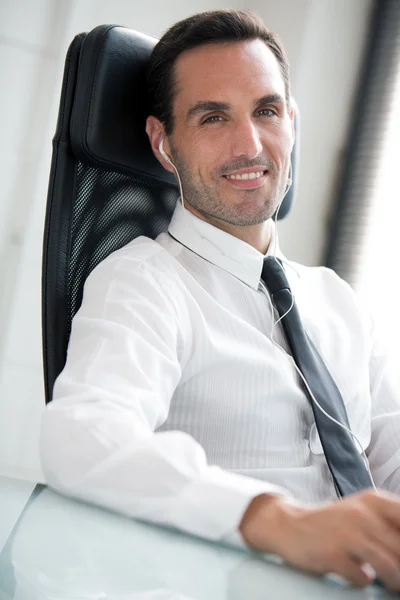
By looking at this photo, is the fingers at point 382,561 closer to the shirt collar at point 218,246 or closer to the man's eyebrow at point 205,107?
the shirt collar at point 218,246

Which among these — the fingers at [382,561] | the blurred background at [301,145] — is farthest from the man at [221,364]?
the blurred background at [301,145]

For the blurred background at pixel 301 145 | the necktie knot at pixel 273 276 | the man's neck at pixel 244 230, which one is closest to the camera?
the necktie knot at pixel 273 276

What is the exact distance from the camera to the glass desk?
0.51 meters

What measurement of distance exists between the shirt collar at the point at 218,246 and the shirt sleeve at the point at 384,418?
0.34 metres

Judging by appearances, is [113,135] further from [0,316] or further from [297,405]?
[0,316]

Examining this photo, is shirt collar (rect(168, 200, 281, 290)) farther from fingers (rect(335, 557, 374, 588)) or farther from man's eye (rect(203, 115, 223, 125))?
fingers (rect(335, 557, 374, 588))

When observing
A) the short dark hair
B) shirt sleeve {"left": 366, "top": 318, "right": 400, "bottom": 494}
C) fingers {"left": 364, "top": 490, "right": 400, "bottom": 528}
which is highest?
the short dark hair

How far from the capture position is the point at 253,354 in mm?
1119

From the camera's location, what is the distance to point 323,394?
3.64 feet

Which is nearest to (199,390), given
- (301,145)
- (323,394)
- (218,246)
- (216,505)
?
(323,394)

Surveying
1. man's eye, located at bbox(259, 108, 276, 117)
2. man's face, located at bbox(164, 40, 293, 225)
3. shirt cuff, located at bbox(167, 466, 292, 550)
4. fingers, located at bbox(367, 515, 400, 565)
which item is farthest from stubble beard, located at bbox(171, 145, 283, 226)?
fingers, located at bbox(367, 515, 400, 565)

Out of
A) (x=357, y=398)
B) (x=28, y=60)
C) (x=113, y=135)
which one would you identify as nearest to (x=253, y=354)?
(x=357, y=398)

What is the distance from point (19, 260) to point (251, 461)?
113cm

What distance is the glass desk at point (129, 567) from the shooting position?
51cm
